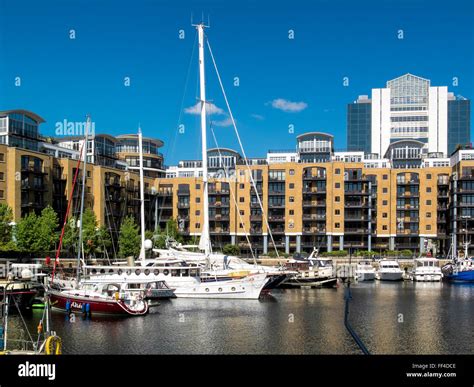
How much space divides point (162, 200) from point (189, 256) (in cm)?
4862

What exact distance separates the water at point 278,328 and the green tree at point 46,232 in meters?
24.6

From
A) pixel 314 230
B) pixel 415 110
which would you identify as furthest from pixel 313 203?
pixel 415 110

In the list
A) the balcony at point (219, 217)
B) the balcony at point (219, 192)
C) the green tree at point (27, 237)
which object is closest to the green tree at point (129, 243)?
the green tree at point (27, 237)

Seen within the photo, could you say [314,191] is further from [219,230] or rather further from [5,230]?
[5,230]

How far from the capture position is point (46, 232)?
2702 inches

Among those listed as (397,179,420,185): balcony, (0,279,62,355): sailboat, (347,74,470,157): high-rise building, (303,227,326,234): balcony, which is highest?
(347,74,470,157): high-rise building

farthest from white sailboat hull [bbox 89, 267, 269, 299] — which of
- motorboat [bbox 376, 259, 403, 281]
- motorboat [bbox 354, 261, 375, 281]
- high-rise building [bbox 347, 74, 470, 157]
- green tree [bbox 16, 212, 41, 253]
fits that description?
high-rise building [bbox 347, 74, 470, 157]

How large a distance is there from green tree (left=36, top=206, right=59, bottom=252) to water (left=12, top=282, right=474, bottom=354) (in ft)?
80.6

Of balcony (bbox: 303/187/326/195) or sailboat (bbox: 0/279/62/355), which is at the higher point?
balcony (bbox: 303/187/326/195)

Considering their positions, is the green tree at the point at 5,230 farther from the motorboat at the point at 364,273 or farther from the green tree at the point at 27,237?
the motorboat at the point at 364,273

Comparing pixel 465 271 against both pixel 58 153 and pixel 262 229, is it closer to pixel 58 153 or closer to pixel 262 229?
pixel 262 229

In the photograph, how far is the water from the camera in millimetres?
27859

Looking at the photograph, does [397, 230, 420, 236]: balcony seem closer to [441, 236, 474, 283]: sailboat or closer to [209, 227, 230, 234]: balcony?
[441, 236, 474, 283]: sailboat
